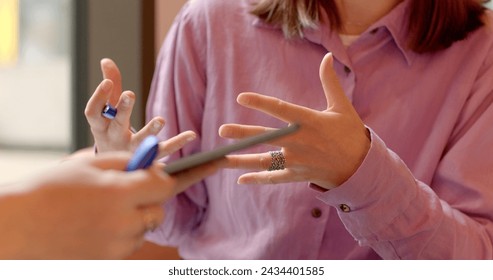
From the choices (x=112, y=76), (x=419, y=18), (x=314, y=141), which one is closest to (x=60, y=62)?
(x=112, y=76)

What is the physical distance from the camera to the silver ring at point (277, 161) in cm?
68

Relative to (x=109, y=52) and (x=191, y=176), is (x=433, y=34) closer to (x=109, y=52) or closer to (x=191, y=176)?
(x=191, y=176)

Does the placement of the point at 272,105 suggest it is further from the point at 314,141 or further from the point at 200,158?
the point at 200,158

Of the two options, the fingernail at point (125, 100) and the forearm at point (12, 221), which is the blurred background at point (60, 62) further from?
the forearm at point (12, 221)

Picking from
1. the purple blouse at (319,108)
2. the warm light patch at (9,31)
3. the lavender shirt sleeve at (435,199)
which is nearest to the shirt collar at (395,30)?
the purple blouse at (319,108)

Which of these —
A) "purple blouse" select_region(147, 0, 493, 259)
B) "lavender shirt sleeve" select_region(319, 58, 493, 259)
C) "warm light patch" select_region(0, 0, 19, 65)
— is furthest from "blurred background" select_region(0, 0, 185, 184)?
"lavender shirt sleeve" select_region(319, 58, 493, 259)

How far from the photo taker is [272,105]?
0.63 meters

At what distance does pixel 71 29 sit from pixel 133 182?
1133 mm

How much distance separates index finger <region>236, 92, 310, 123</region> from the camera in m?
0.64

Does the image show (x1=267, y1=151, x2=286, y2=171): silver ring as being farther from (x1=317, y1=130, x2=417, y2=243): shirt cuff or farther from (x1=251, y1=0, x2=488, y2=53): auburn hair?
(x1=251, y1=0, x2=488, y2=53): auburn hair

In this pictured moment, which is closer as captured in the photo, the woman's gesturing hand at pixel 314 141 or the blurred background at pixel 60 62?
the woman's gesturing hand at pixel 314 141

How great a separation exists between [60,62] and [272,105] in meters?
0.93

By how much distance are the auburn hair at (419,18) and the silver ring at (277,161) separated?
0.29 meters
